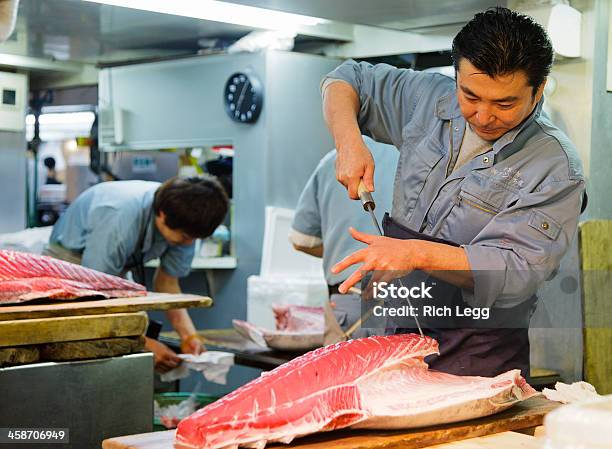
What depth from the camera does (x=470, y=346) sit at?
259cm

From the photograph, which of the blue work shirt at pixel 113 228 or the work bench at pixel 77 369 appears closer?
the work bench at pixel 77 369

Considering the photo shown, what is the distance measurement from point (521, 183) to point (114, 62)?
5457 mm

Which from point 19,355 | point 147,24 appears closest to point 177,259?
point 147,24

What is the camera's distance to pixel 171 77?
6.96 metres

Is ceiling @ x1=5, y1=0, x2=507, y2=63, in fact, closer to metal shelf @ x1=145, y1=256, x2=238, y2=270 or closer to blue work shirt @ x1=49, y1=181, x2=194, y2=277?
blue work shirt @ x1=49, y1=181, x2=194, y2=277

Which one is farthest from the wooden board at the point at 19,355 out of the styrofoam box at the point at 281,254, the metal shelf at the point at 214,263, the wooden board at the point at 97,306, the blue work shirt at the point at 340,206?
the metal shelf at the point at 214,263

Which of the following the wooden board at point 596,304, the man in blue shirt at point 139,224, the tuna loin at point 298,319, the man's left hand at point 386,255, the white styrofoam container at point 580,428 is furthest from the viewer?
the tuna loin at point 298,319

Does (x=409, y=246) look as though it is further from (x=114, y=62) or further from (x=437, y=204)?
(x=114, y=62)

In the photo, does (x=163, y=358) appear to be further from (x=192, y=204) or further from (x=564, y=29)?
(x=564, y=29)

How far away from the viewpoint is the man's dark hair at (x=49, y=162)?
27.4 ft

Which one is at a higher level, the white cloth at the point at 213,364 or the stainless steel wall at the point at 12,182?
the stainless steel wall at the point at 12,182

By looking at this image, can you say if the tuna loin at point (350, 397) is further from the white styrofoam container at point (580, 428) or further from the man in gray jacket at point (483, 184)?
the white styrofoam container at point (580, 428)

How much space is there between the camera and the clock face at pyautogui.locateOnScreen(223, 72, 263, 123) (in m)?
6.35

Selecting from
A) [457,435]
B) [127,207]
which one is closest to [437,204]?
[457,435]
